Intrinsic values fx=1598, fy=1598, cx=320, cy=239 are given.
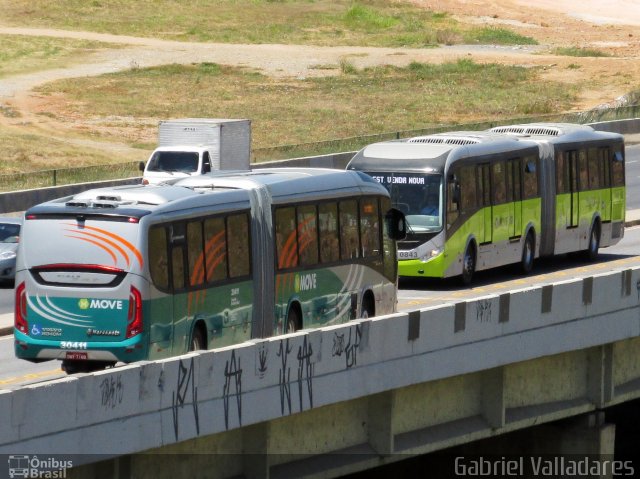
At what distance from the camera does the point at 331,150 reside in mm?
59031

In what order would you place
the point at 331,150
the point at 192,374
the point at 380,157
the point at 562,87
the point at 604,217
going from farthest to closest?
the point at 562,87 < the point at 331,150 < the point at 604,217 < the point at 380,157 < the point at 192,374

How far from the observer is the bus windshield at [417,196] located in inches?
1278

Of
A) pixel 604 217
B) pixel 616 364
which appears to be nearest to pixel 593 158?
pixel 604 217

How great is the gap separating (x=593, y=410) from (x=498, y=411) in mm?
2977

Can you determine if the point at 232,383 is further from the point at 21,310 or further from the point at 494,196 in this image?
the point at 494,196

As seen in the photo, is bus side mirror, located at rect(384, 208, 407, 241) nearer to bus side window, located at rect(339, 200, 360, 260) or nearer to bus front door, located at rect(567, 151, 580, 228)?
bus side window, located at rect(339, 200, 360, 260)

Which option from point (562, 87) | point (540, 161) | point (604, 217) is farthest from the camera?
point (562, 87)

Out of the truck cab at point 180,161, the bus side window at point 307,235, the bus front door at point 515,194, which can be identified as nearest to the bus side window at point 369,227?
the bus side window at point 307,235

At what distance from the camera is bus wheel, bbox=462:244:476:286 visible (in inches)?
1315

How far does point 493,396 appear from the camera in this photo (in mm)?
21516

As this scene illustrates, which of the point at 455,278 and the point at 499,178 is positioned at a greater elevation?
the point at 499,178

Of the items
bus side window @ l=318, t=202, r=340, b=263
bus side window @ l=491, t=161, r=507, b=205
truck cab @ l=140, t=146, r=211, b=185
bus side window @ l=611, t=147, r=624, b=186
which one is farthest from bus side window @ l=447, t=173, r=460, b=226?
truck cab @ l=140, t=146, r=211, b=185

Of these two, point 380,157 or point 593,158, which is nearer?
point 380,157

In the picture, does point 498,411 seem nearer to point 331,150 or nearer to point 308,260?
point 308,260
